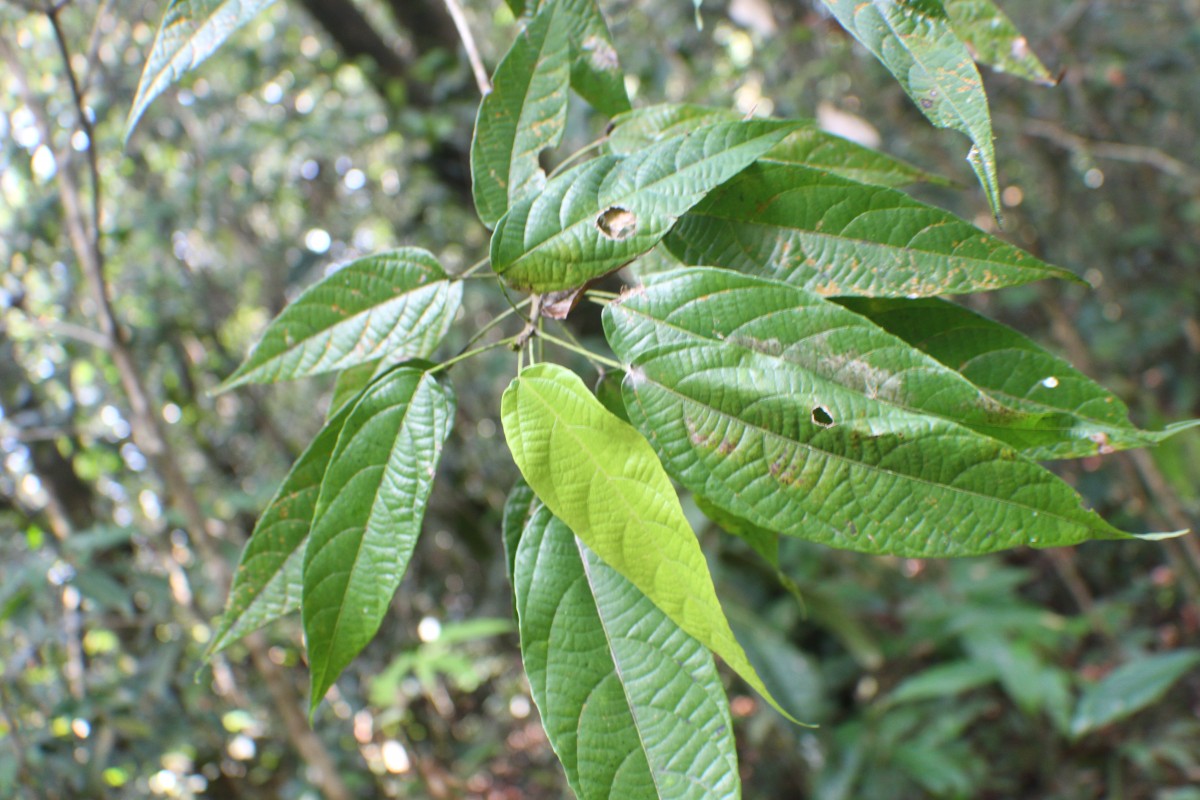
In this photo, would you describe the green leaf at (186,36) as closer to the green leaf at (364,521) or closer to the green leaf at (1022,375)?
the green leaf at (364,521)

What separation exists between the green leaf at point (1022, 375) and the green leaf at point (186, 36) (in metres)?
0.40

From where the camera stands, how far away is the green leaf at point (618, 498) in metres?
0.36

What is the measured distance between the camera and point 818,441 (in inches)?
15.0

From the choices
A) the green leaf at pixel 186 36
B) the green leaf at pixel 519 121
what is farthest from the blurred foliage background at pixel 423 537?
the green leaf at pixel 519 121

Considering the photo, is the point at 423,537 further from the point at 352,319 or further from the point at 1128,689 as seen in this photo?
the point at 352,319

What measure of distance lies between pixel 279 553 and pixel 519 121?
30cm

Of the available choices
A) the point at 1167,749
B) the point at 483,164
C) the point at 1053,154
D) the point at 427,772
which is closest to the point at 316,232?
the point at 427,772

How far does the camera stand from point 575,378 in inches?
16.0

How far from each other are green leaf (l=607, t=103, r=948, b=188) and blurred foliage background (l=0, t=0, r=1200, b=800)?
1.10 metres

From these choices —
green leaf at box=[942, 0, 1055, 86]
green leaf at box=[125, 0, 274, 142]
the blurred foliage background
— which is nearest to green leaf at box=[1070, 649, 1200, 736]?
the blurred foliage background

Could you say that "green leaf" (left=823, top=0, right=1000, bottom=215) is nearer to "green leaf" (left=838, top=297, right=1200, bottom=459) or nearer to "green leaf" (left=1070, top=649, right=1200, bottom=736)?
"green leaf" (left=838, top=297, right=1200, bottom=459)

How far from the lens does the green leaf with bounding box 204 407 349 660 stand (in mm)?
496

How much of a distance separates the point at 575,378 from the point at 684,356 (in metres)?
0.06

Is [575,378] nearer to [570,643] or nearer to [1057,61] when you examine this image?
[570,643]
